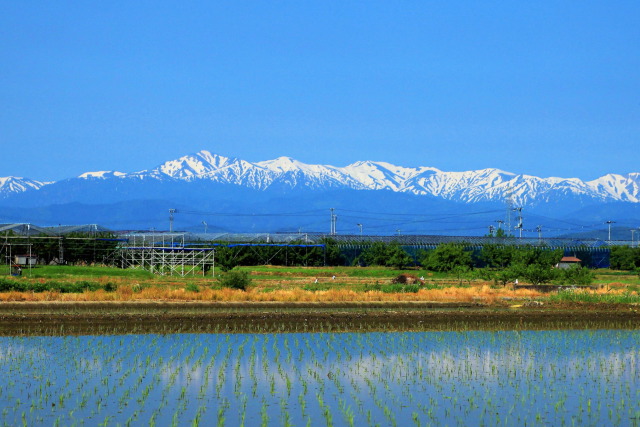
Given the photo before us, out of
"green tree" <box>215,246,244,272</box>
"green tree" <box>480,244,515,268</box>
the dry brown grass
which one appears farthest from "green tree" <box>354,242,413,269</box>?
the dry brown grass

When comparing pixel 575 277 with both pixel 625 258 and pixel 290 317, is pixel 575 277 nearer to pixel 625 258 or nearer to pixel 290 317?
pixel 290 317

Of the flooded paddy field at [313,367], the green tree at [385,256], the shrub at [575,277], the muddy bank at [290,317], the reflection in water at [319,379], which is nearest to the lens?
the reflection in water at [319,379]

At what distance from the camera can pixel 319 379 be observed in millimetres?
20703

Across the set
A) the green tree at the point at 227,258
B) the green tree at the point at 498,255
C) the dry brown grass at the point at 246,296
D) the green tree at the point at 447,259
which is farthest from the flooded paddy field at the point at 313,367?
the green tree at the point at 498,255

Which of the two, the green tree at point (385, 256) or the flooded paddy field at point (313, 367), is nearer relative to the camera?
the flooded paddy field at point (313, 367)

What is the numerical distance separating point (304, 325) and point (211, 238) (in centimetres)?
7223

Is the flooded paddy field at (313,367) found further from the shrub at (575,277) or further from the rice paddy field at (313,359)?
the shrub at (575,277)

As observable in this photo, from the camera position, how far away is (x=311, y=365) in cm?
2269

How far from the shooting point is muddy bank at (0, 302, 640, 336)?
30172mm

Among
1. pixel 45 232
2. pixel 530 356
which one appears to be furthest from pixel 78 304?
pixel 45 232

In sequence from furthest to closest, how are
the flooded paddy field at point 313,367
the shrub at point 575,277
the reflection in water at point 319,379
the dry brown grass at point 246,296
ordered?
the shrub at point 575,277 < the dry brown grass at point 246,296 < the flooded paddy field at point 313,367 < the reflection in water at point 319,379

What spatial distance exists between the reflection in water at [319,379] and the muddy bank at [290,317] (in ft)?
6.90

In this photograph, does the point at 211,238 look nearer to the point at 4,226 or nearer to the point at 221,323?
the point at 4,226

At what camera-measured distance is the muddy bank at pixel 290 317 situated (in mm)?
30172
